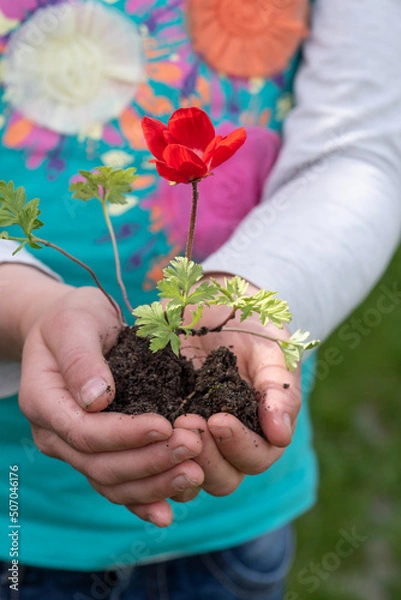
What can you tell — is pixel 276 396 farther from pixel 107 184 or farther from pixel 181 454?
pixel 107 184

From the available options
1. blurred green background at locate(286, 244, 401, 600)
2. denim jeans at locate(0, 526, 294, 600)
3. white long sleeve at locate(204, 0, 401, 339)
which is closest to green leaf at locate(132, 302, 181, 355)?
white long sleeve at locate(204, 0, 401, 339)

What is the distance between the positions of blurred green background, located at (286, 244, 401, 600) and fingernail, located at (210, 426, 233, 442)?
5.36 ft

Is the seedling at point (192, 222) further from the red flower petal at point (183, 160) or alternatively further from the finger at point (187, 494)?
the finger at point (187, 494)

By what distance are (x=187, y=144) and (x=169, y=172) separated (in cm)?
5

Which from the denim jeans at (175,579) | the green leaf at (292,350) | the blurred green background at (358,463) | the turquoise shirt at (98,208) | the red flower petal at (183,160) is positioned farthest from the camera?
the blurred green background at (358,463)

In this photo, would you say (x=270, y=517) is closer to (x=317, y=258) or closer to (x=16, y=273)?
(x=317, y=258)

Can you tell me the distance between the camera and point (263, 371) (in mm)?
1086

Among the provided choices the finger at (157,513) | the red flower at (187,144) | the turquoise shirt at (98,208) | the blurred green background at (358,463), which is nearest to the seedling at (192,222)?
the red flower at (187,144)

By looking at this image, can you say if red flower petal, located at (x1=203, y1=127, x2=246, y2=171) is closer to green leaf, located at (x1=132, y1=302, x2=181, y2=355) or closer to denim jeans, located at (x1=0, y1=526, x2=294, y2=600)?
green leaf, located at (x1=132, y1=302, x2=181, y2=355)

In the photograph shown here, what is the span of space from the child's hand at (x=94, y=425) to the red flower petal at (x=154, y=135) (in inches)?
11.1

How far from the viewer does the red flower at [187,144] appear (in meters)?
0.89

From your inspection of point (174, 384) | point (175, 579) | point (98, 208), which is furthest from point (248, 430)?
point (175, 579)

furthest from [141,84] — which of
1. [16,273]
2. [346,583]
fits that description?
[346,583]

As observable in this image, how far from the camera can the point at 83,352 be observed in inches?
39.4
